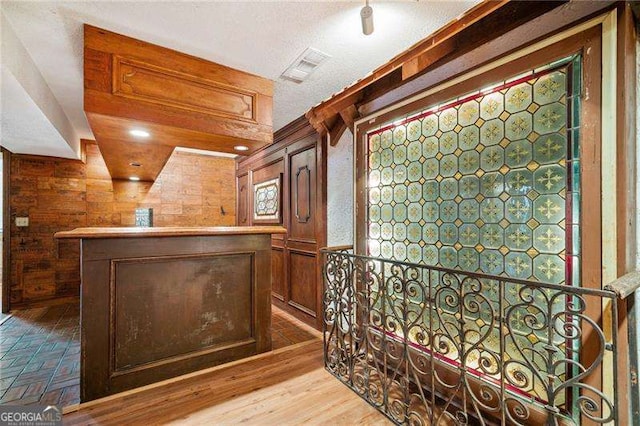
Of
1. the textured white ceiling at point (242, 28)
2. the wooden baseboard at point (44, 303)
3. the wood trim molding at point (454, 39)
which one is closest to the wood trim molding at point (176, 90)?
the textured white ceiling at point (242, 28)

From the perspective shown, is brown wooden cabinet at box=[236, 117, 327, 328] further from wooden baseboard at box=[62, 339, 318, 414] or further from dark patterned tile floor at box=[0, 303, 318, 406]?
wooden baseboard at box=[62, 339, 318, 414]

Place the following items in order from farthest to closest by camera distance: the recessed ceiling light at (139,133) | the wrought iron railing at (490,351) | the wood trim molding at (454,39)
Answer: the recessed ceiling light at (139,133) < the wood trim molding at (454,39) < the wrought iron railing at (490,351)

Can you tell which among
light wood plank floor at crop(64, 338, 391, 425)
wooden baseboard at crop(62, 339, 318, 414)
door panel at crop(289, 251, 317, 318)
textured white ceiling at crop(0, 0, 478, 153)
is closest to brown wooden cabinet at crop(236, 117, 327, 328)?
door panel at crop(289, 251, 317, 318)

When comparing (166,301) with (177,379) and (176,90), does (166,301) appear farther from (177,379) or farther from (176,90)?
(176,90)

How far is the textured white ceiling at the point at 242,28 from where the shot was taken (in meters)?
1.59

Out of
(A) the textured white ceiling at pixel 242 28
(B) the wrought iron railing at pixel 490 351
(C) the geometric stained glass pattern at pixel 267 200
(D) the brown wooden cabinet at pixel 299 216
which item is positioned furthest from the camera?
(C) the geometric stained glass pattern at pixel 267 200

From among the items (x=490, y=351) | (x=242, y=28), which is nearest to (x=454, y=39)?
(x=242, y=28)

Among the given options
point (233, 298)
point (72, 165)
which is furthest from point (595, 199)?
point (72, 165)

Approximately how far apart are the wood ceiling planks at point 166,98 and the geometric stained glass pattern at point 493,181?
46.9 inches

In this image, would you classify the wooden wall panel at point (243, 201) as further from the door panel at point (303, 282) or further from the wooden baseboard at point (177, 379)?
the wooden baseboard at point (177, 379)

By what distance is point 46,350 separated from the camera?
2.63 meters

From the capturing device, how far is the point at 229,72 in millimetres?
2270

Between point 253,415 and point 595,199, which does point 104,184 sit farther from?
point 595,199

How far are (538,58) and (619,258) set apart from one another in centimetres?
106
